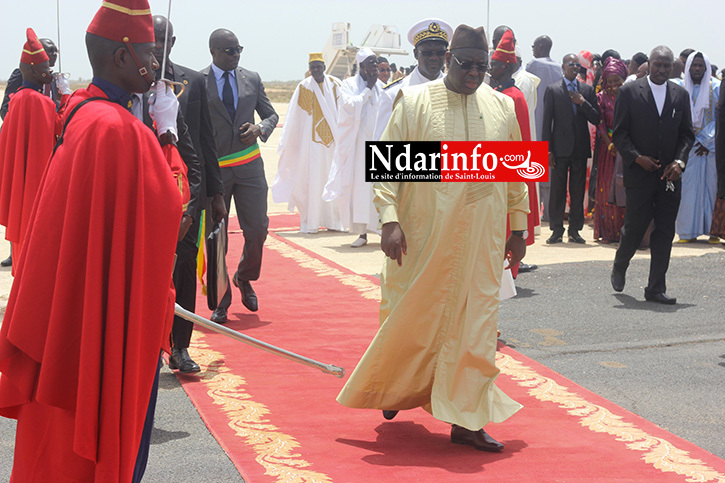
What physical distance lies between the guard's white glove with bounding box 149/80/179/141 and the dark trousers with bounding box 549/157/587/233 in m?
7.08

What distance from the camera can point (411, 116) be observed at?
14.8 ft

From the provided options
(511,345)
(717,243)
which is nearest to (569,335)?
(511,345)

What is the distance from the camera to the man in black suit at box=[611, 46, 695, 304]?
25.1 feet

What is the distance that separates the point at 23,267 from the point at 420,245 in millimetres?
2113

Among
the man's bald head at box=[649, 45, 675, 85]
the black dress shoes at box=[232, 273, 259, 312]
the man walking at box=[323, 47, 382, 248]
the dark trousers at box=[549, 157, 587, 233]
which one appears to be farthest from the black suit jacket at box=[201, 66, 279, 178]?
the dark trousers at box=[549, 157, 587, 233]

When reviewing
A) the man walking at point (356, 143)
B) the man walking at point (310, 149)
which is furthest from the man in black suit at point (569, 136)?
the man walking at point (310, 149)

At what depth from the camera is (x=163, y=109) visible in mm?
4777

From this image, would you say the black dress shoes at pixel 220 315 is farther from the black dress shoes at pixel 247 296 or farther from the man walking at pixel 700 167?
the man walking at pixel 700 167

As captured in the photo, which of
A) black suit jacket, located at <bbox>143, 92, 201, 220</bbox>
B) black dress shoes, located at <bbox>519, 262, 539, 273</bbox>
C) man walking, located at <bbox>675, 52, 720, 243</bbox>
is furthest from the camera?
man walking, located at <bbox>675, 52, 720, 243</bbox>

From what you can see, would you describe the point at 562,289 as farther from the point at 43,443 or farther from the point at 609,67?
the point at 43,443

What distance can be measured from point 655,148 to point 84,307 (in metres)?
6.03

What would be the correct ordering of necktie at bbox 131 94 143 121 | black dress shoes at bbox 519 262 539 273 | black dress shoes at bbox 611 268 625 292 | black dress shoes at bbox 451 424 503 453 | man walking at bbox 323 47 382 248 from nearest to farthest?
necktie at bbox 131 94 143 121 < black dress shoes at bbox 451 424 503 453 < black dress shoes at bbox 611 268 625 292 < black dress shoes at bbox 519 262 539 273 < man walking at bbox 323 47 382 248

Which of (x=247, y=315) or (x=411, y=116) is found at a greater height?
(x=411, y=116)

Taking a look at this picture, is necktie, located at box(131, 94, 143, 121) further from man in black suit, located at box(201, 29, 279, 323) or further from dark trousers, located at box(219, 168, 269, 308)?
dark trousers, located at box(219, 168, 269, 308)
